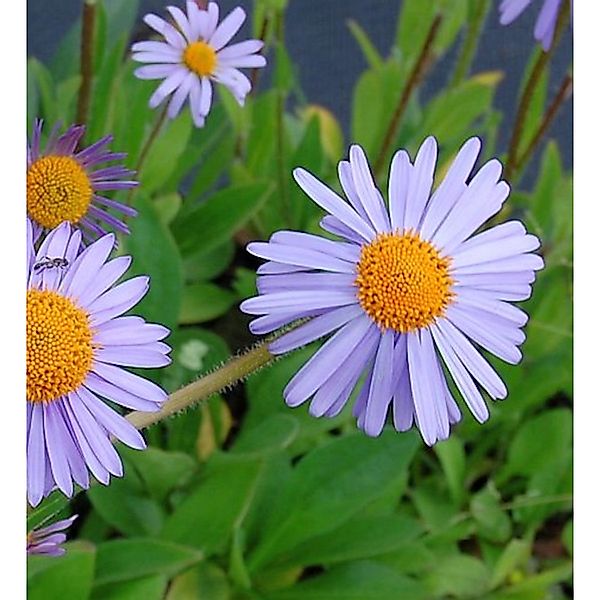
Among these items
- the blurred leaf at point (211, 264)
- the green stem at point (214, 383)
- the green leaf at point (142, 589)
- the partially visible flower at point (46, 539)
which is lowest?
the green leaf at point (142, 589)

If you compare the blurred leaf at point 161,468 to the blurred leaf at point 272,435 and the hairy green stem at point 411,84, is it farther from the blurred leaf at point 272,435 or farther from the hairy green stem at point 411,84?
the hairy green stem at point 411,84

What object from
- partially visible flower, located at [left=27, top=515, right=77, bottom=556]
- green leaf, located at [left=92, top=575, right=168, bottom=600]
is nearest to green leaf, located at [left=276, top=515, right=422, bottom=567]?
green leaf, located at [left=92, top=575, right=168, bottom=600]

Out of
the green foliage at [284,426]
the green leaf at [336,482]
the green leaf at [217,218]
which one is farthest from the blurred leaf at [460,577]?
the green leaf at [217,218]

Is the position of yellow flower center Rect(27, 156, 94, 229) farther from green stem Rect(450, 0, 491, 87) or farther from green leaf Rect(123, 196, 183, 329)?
green stem Rect(450, 0, 491, 87)

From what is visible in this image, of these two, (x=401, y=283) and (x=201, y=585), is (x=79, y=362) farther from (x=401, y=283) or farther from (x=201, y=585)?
(x=201, y=585)

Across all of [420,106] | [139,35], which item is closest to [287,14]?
[139,35]

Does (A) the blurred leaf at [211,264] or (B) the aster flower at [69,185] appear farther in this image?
(A) the blurred leaf at [211,264]

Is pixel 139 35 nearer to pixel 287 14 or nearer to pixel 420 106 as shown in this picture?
pixel 287 14
